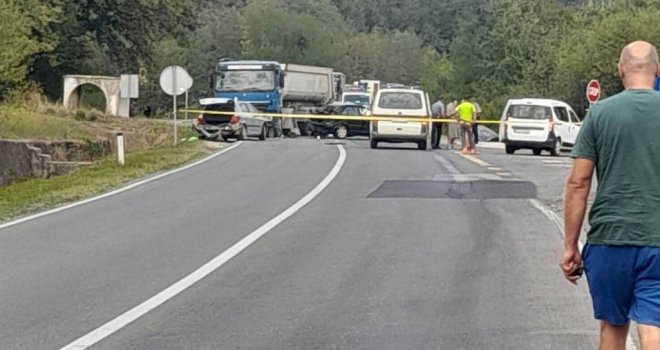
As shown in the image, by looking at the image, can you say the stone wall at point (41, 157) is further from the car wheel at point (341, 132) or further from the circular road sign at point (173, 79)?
the car wheel at point (341, 132)

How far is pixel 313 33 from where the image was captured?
111 metres

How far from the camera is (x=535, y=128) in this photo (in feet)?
116

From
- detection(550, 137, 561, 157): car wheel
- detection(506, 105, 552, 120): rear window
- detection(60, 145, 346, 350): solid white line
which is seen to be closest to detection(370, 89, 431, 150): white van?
detection(506, 105, 552, 120): rear window

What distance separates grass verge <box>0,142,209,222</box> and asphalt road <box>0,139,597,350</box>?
91 centimetres

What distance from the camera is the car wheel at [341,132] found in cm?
4953

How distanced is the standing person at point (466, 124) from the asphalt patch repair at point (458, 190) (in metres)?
12.1

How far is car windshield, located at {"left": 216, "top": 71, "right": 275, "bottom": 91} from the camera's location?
48344mm

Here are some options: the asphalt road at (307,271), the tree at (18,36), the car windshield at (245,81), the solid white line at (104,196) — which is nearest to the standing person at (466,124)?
the solid white line at (104,196)

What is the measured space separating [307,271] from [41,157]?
17746mm

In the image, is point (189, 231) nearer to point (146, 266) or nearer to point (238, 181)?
point (146, 266)

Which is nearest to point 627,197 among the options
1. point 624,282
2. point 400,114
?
point 624,282

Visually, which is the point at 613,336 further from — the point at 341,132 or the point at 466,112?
the point at 341,132

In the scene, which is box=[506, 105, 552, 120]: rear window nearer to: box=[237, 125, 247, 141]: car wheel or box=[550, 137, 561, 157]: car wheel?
box=[550, 137, 561, 157]: car wheel

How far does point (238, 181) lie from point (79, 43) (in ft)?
133
